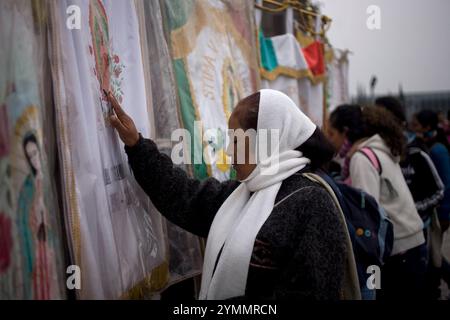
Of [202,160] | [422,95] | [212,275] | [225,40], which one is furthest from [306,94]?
[422,95]

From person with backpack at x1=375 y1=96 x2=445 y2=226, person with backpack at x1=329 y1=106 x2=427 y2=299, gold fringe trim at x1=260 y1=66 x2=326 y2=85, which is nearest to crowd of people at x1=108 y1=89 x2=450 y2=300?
person with backpack at x1=329 y1=106 x2=427 y2=299

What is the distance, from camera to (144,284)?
137 cm

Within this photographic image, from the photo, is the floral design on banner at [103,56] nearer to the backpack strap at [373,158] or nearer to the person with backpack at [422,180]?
the backpack strap at [373,158]

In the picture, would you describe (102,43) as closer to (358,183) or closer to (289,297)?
(289,297)

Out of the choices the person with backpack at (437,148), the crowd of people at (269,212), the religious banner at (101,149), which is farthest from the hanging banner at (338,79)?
the religious banner at (101,149)

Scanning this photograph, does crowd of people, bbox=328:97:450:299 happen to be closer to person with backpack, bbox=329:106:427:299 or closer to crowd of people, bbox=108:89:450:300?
person with backpack, bbox=329:106:427:299

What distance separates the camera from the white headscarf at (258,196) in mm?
1223

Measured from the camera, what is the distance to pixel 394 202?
2.13 metres

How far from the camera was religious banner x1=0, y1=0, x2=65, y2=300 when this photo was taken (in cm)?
85

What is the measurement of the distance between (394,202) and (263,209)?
116 cm

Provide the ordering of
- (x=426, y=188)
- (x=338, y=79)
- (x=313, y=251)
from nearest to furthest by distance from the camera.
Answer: (x=313, y=251) → (x=426, y=188) → (x=338, y=79)

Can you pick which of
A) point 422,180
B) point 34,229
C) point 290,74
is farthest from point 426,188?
point 34,229

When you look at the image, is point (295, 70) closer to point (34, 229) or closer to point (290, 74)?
point (290, 74)

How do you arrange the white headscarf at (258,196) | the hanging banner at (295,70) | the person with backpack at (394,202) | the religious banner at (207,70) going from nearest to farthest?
the white headscarf at (258,196) → the religious banner at (207,70) → the person with backpack at (394,202) → the hanging banner at (295,70)
